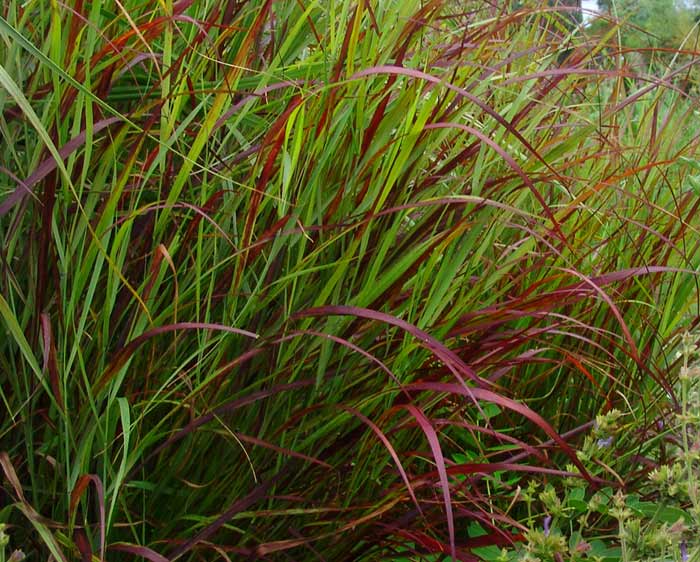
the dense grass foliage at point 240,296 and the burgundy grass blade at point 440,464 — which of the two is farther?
the dense grass foliage at point 240,296

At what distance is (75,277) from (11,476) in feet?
0.80

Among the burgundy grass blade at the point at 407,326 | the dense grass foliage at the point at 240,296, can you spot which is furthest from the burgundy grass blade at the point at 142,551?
the burgundy grass blade at the point at 407,326

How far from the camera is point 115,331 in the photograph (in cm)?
133

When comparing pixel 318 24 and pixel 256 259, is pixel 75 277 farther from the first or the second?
pixel 318 24

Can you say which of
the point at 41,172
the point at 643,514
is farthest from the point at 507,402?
the point at 41,172

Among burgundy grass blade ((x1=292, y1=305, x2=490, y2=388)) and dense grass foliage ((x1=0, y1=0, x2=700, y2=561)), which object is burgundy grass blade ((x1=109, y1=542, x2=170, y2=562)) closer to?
dense grass foliage ((x1=0, y1=0, x2=700, y2=561))

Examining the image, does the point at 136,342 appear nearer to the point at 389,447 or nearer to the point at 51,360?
the point at 51,360

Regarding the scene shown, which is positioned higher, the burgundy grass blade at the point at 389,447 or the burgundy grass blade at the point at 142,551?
the burgundy grass blade at the point at 389,447

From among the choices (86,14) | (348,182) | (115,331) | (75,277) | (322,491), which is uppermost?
(86,14)

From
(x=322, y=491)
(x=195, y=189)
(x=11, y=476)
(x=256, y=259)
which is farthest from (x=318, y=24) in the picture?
(x=11, y=476)

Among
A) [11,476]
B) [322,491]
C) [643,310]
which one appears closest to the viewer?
[11,476]

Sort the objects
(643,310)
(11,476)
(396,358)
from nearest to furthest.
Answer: (11,476), (396,358), (643,310)

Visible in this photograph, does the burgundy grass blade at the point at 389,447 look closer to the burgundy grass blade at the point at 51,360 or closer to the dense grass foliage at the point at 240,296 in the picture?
the dense grass foliage at the point at 240,296

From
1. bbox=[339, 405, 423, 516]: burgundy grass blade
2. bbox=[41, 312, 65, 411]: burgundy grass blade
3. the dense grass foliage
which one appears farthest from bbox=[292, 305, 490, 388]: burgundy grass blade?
bbox=[41, 312, 65, 411]: burgundy grass blade
